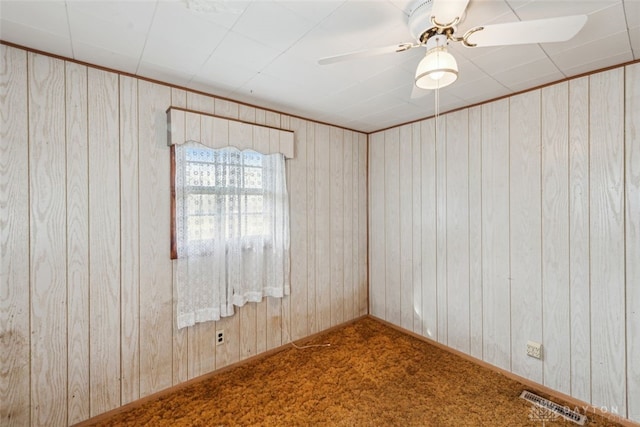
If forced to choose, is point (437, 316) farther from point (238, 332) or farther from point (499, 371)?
point (238, 332)

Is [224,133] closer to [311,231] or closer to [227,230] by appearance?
[227,230]

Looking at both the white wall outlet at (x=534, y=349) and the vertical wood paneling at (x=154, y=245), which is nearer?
the vertical wood paneling at (x=154, y=245)

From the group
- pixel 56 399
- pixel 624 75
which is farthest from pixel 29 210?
pixel 624 75

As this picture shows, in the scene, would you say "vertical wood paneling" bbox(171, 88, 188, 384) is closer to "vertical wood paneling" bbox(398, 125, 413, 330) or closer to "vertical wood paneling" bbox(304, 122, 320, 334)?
"vertical wood paneling" bbox(304, 122, 320, 334)

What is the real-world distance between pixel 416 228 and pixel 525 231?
3.31 feet

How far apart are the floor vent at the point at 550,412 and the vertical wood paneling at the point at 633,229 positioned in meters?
0.30

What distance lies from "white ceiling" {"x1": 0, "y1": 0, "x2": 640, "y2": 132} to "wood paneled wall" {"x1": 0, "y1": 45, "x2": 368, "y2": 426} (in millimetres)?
200

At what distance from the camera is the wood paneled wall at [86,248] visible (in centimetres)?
167

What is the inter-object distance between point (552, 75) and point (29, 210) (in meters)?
3.55

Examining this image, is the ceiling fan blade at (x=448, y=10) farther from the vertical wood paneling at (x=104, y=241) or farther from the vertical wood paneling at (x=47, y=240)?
the vertical wood paneling at (x=47, y=240)

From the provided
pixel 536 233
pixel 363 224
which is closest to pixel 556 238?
pixel 536 233

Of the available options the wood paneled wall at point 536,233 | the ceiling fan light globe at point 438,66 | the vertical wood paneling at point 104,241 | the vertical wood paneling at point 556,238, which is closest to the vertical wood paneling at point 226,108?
the vertical wood paneling at point 104,241

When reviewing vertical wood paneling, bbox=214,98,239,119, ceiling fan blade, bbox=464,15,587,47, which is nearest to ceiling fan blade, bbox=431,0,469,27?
ceiling fan blade, bbox=464,15,587,47

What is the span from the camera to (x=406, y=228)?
3217 mm
